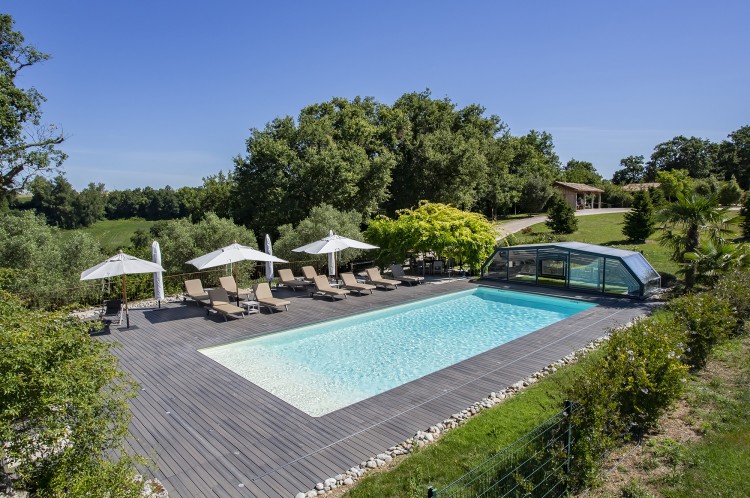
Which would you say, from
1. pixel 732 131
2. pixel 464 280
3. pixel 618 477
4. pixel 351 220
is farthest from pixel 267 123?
pixel 732 131

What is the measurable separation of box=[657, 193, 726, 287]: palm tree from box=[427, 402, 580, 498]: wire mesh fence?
12119mm

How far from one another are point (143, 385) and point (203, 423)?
7.73 ft

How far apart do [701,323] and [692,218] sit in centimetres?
909

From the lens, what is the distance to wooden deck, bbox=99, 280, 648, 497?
17.7ft

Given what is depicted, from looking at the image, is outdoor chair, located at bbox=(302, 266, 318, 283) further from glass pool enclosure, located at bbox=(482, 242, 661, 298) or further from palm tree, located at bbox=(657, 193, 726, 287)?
palm tree, located at bbox=(657, 193, 726, 287)

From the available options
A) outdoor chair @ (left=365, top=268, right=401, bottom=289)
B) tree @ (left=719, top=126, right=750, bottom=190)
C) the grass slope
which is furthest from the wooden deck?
tree @ (left=719, top=126, right=750, bottom=190)

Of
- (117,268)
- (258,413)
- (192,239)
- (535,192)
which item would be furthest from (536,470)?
(535,192)

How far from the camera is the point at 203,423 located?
6.69 m

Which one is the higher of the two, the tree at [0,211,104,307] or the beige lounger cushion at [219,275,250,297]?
the tree at [0,211,104,307]

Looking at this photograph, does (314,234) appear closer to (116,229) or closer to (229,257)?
(229,257)

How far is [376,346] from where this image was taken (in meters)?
11.2

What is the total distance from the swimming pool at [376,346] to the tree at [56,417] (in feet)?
13.3

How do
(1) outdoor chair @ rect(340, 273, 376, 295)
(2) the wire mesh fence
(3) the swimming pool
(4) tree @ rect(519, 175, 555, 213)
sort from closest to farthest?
(2) the wire mesh fence < (3) the swimming pool < (1) outdoor chair @ rect(340, 273, 376, 295) < (4) tree @ rect(519, 175, 555, 213)

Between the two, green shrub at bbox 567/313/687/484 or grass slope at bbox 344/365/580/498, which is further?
grass slope at bbox 344/365/580/498
